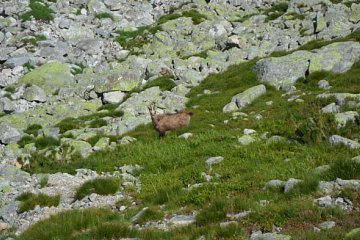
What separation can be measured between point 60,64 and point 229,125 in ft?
55.3

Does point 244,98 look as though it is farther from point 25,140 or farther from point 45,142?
point 25,140

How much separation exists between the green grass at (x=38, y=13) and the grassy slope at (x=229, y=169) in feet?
70.4

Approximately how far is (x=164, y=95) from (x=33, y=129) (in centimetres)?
734

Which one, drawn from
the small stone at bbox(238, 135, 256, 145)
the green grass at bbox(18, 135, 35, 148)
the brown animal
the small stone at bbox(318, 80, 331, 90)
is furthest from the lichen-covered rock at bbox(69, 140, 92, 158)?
the small stone at bbox(318, 80, 331, 90)

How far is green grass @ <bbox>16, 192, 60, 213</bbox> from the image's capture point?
45.2 feet

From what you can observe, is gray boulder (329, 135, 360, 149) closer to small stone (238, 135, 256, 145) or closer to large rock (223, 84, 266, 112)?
small stone (238, 135, 256, 145)

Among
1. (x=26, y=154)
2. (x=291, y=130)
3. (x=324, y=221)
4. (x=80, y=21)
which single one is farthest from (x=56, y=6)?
(x=324, y=221)

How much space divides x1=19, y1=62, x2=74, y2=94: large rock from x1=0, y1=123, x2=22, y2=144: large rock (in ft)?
22.4

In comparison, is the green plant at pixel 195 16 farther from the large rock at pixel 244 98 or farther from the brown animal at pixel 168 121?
the brown animal at pixel 168 121

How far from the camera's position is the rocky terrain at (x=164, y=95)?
41.1ft

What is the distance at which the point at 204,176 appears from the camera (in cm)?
1377

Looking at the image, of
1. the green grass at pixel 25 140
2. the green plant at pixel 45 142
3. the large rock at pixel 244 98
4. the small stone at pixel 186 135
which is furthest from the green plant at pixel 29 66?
the small stone at pixel 186 135

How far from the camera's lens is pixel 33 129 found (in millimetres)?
24641

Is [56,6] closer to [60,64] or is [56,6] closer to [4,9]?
[4,9]
